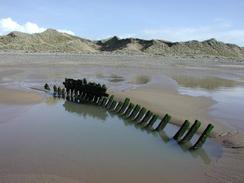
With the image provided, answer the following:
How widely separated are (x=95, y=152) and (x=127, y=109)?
699 cm

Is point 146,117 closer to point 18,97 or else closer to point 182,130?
point 182,130

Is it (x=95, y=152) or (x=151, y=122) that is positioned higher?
(x=151, y=122)

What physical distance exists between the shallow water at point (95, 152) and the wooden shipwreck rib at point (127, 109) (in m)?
0.42

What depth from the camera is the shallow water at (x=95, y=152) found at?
11031mm

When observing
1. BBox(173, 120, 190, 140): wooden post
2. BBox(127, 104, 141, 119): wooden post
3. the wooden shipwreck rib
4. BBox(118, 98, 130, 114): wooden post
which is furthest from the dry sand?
BBox(173, 120, 190, 140): wooden post

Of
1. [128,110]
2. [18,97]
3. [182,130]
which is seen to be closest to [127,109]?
[128,110]

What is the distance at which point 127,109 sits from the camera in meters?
19.8

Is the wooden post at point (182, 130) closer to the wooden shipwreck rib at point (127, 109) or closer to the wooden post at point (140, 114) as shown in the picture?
the wooden shipwreck rib at point (127, 109)

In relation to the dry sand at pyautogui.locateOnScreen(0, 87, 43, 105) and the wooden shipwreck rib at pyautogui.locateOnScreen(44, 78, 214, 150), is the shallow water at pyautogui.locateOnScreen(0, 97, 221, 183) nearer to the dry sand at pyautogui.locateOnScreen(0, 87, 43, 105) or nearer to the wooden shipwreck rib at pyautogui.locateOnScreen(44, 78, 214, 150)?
the wooden shipwreck rib at pyautogui.locateOnScreen(44, 78, 214, 150)

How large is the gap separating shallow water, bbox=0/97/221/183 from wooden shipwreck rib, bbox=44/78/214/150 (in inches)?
16.5

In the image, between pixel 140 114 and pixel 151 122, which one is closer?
pixel 151 122

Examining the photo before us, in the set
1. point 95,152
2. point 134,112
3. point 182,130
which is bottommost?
point 95,152

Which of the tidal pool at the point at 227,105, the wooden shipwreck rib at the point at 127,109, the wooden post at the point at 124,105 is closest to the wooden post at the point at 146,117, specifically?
the wooden shipwreck rib at the point at 127,109

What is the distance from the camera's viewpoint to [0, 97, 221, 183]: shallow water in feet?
36.2
